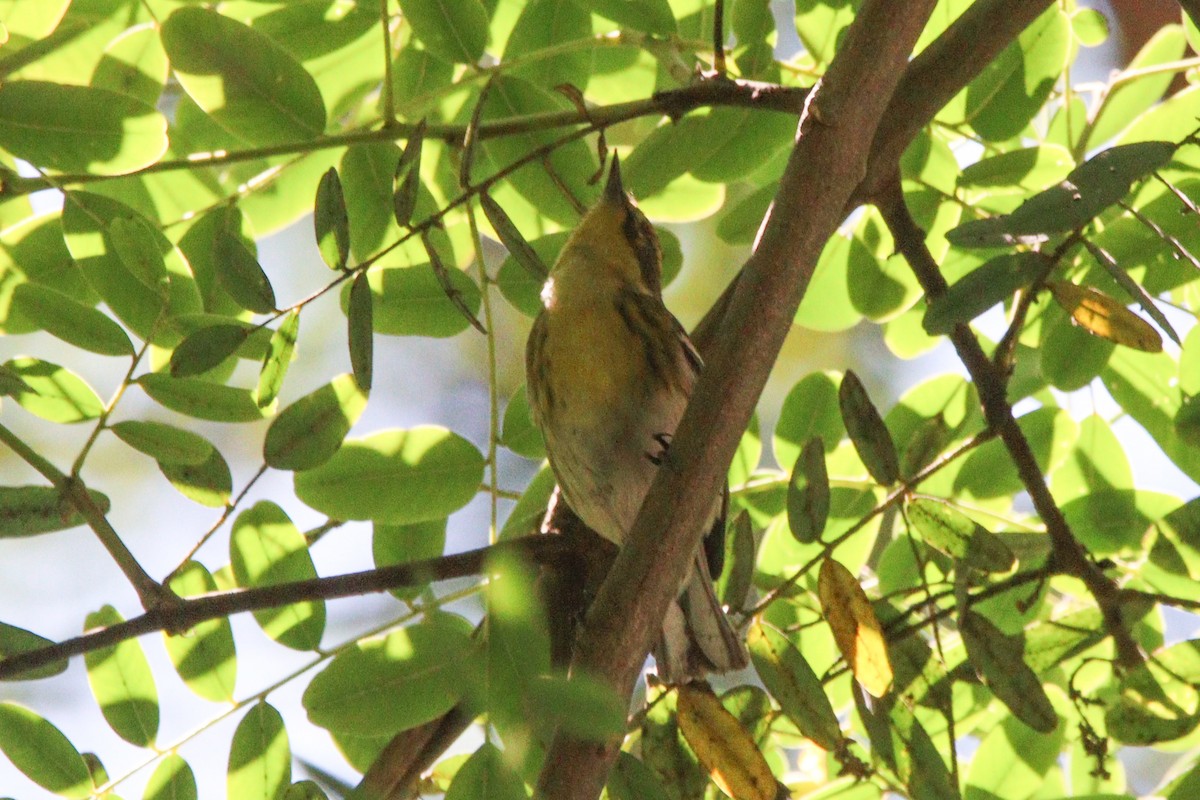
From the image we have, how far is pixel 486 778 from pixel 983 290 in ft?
3.07

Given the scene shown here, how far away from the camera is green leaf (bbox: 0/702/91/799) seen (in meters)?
2.04

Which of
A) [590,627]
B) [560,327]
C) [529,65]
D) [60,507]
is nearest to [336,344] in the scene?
[560,327]

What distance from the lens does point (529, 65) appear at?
7.81 feet

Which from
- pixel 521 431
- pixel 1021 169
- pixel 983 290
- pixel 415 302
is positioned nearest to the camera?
pixel 983 290

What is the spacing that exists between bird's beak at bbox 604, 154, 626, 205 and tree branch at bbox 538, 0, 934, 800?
734 millimetres

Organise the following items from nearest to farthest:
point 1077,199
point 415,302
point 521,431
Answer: point 1077,199
point 415,302
point 521,431

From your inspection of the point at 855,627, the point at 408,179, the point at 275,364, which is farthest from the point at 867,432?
the point at 275,364

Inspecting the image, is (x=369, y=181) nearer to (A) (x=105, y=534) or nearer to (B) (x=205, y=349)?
(B) (x=205, y=349)

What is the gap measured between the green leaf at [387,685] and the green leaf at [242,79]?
0.81 meters

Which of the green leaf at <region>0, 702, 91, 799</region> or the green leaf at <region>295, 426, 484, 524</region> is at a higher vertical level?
the green leaf at <region>295, 426, 484, 524</region>

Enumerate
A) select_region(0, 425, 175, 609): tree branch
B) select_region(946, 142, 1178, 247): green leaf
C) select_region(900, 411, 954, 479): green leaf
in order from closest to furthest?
select_region(946, 142, 1178, 247): green leaf → select_region(0, 425, 175, 609): tree branch → select_region(900, 411, 954, 479): green leaf

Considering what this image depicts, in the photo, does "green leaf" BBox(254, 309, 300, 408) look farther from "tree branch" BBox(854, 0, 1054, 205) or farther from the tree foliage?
"tree branch" BBox(854, 0, 1054, 205)

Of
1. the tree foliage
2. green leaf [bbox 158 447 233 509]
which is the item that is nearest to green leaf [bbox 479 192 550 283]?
the tree foliage

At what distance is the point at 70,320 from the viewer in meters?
2.05
